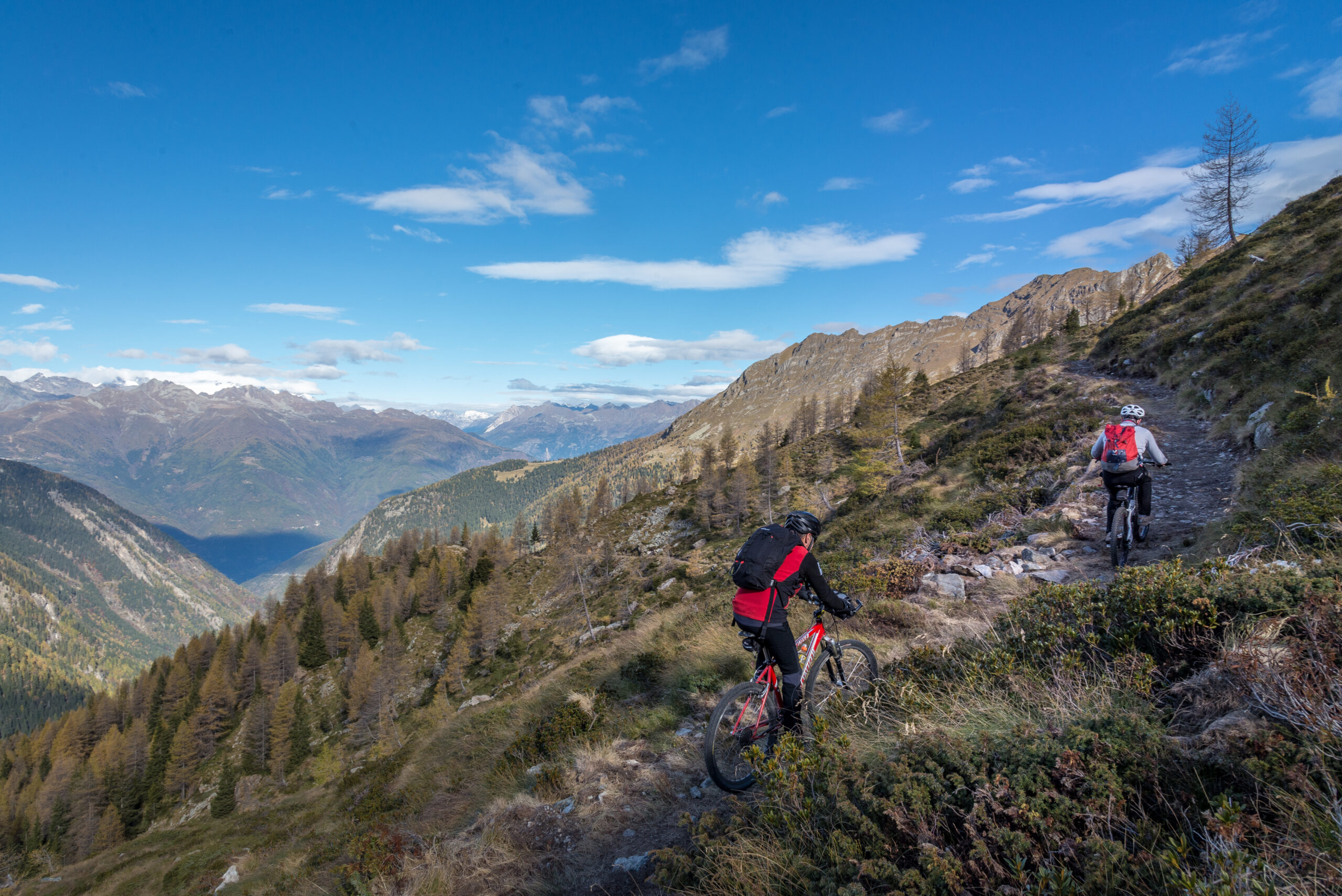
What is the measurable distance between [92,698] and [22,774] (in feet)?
46.2

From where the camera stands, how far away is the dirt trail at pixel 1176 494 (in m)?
10.1

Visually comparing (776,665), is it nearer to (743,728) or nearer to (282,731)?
(743,728)

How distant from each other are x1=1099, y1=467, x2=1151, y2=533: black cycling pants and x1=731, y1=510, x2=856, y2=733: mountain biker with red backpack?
737 cm

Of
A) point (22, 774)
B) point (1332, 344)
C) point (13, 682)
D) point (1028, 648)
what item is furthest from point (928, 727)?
point (13, 682)

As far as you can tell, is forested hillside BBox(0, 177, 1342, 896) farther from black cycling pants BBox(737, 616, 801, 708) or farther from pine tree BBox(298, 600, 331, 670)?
pine tree BBox(298, 600, 331, 670)

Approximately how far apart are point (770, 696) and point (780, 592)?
1387 mm

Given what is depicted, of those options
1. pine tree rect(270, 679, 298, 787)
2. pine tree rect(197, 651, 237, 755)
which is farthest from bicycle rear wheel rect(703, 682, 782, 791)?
pine tree rect(197, 651, 237, 755)

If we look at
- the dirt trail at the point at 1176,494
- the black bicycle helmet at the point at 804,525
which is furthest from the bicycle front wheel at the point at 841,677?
the dirt trail at the point at 1176,494

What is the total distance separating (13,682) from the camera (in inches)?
6742

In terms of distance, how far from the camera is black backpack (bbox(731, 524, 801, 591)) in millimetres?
5805

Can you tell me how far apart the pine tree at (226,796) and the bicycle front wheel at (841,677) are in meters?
74.4

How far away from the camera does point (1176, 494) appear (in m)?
12.6

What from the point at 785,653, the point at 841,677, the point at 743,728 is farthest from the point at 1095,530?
the point at 743,728

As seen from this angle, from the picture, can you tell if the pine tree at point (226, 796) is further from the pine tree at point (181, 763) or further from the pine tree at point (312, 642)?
the pine tree at point (312, 642)
